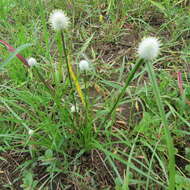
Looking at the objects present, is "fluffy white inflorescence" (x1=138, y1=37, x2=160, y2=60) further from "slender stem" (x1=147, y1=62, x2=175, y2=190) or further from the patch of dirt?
the patch of dirt

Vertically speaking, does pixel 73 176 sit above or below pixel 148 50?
below

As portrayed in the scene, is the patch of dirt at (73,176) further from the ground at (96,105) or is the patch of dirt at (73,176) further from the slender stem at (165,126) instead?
the slender stem at (165,126)

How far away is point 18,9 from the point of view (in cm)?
192

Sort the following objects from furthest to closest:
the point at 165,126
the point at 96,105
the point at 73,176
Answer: the point at 96,105
the point at 73,176
the point at 165,126

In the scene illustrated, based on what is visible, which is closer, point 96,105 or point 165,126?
point 165,126

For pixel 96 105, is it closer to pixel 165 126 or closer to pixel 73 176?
pixel 73 176

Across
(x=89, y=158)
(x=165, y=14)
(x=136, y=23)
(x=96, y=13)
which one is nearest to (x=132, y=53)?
(x=136, y=23)

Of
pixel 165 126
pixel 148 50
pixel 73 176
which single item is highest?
pixel 148 50

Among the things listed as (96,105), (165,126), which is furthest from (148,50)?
(96,105)

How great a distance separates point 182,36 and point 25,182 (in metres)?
1.51

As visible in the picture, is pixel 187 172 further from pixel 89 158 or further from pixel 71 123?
pixel 71 123

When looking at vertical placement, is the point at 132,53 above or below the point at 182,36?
below

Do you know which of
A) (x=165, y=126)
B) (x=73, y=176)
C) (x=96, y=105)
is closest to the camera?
(x=165, y=126)

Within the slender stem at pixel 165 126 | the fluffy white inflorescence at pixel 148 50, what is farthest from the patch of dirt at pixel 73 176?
the fluffy white inflorescence at pixel 148 50
